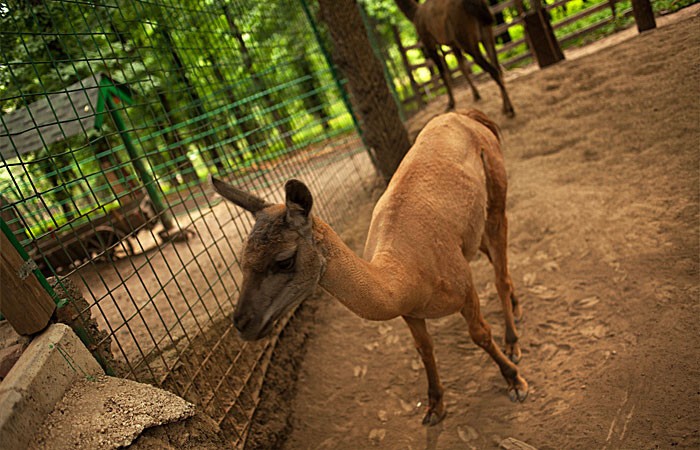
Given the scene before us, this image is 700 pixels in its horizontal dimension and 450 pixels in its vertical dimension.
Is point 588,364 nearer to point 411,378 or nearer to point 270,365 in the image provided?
point 411,378

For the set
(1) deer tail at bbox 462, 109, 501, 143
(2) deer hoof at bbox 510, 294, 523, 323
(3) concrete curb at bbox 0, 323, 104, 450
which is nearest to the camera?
(3) concrete curb at bbox 0, 323, 104, 450

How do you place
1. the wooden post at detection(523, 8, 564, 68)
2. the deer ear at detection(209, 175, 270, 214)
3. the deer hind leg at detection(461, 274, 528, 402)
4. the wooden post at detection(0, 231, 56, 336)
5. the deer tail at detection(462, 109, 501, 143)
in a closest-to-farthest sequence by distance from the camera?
the wooden post at detection(0, 231, 56, 336) < the deer ear at detection(209, 175, 270, 214) < the deer hind leg at detection(461, 274, 528, 402) < the deer tail at detection(462, 109, 501, 143) < the wooden post at detection(523, 8, 564, 68)

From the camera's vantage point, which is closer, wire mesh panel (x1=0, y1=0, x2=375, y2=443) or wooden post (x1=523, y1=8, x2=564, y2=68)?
wire mesh panel (x1=0, y1=0, x2=375, y2=443)

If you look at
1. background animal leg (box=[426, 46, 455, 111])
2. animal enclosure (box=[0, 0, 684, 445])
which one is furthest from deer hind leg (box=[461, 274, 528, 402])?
background animal leg (box=[426, 46, 455, 111])

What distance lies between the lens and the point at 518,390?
370 cm

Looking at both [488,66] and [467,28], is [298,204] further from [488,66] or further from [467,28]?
[467,28]

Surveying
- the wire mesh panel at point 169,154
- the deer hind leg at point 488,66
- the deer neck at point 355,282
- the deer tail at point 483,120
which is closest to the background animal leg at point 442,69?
the deer hind leg at point 488,66

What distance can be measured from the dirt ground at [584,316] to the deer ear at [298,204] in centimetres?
192

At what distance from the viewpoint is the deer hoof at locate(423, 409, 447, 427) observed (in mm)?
3760

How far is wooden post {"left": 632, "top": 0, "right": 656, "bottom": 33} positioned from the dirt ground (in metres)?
0.19

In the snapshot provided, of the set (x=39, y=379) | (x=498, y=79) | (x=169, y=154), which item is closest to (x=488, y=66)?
(x=498, y=79)

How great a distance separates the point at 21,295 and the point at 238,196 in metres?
1.17

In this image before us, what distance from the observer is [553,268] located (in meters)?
4.71

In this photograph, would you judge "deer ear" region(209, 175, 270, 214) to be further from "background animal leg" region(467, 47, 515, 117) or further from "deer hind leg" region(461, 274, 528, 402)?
"background animal leg" region(467, 47, 515, 117)
